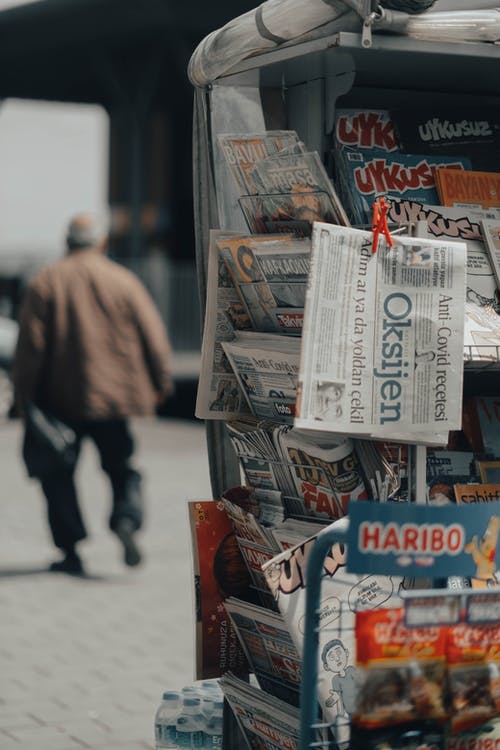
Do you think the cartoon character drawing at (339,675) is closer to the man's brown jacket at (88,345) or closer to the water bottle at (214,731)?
the water bottle at (214,731)

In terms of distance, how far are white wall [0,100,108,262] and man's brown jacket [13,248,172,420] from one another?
1173 inches

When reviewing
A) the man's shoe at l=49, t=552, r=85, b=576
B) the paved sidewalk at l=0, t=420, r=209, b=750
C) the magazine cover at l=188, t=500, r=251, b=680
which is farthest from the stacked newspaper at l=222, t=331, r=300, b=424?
the man's shoe at l=49, t=552, r=85, b=576

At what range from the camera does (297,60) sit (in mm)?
3172

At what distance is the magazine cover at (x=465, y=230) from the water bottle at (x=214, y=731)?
139cm

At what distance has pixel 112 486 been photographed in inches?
303

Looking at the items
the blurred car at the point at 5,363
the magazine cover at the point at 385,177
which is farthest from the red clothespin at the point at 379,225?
the blurred car at the point at 5,363

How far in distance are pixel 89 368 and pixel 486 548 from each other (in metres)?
5.08

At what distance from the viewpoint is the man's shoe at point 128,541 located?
7512 mm

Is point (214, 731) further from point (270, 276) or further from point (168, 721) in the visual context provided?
point (270, 276)

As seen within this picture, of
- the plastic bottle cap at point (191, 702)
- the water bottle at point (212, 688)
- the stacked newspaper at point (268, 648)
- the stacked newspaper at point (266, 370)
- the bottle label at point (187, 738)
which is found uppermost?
the stacked newspaper at point (266, 370)

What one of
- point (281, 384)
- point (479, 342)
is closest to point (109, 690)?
point (281, 384)

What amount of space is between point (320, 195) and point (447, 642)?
1.02m

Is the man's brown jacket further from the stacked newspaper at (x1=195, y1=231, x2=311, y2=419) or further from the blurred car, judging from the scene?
the blurred car

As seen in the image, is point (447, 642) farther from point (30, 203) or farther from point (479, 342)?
point (30, 203)
